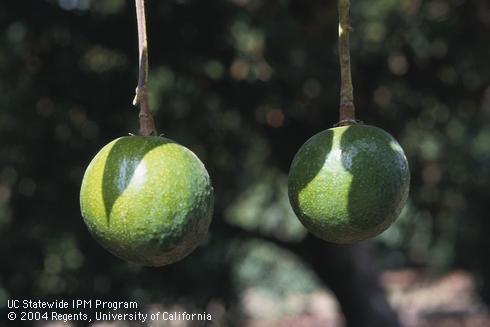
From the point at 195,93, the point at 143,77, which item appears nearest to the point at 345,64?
the point at 143,77

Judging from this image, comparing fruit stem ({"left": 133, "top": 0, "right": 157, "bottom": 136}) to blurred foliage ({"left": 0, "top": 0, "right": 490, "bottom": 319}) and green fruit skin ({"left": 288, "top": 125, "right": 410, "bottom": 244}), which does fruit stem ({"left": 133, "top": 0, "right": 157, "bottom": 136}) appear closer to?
green fruit skin ({"left": 288, "top": 125, "right": 410, "bottom": 244})

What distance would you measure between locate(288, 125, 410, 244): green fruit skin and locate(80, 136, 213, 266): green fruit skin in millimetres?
194

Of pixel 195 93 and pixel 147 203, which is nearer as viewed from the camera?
pixel 147 203

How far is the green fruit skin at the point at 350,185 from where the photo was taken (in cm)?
139

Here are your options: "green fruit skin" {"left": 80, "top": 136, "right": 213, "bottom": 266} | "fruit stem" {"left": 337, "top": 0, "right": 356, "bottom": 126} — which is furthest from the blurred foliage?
"green fruit skin" {"left": 80, "top": 136, "right": 213, "bottom": 266}

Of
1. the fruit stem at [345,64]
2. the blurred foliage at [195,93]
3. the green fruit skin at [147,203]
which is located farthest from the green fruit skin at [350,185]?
the blurred foliage at [195,93]

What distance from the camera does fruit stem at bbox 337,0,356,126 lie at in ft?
4.56

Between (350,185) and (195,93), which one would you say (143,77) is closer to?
(350,185)

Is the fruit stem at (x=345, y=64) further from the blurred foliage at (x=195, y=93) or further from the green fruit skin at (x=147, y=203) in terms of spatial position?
the blurred foliage at (x=195, y=93)

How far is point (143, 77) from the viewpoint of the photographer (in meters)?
1.31

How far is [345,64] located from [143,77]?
368 mm

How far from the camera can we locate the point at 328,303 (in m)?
11.1

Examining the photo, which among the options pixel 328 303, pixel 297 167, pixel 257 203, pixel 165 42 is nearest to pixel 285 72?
pixel 165 42

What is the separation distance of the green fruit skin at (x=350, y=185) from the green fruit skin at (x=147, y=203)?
0.19m
